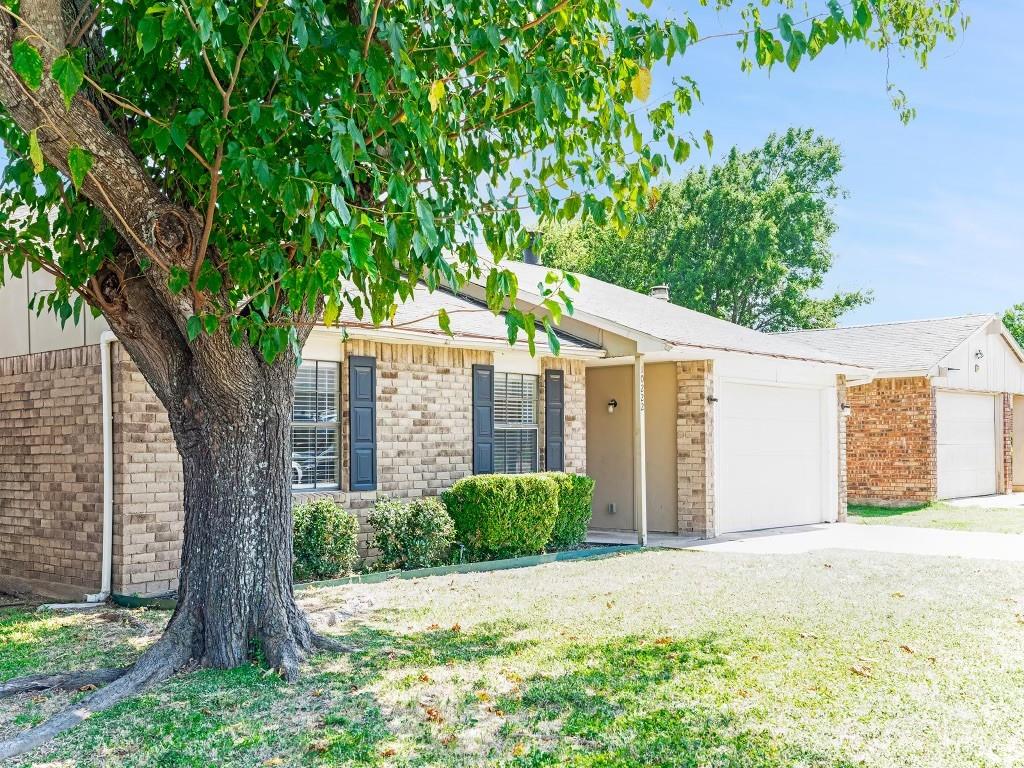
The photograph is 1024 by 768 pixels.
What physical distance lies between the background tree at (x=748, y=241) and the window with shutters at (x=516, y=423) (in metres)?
24.0

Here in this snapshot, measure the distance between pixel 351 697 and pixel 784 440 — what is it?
11484 mm

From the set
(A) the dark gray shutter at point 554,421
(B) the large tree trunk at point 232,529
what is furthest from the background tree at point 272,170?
(A) the dark gray shutter at point 554,421

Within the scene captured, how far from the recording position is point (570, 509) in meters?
12.2

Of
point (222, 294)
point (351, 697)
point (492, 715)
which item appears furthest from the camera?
point (222, 294)

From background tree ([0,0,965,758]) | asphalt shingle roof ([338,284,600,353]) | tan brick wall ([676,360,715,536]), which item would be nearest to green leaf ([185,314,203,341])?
background tree ([0,0,965,758])

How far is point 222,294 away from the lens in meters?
5.95

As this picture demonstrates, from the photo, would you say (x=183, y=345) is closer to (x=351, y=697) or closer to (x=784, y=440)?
(x=351, y=697)

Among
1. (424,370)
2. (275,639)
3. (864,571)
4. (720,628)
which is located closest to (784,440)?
(864,571)

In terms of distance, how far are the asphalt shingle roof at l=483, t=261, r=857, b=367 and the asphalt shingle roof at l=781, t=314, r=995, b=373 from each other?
13.7ft

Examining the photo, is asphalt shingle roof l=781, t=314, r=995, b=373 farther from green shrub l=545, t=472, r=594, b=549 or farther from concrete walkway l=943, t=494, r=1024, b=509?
green shrub l=545, t=472, r=594, b=549

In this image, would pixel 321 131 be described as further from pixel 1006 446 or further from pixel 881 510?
pixel 1006 446

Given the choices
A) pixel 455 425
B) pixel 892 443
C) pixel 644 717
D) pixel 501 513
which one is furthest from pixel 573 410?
pixel 892 443

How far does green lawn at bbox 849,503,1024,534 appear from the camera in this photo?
15133 millimetres

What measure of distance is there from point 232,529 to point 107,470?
A: 3.36 metres
